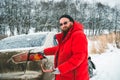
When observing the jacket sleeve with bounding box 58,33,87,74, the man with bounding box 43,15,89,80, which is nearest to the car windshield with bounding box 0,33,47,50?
the man with bounding box 43,15,89,80

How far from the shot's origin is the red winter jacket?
346 cm

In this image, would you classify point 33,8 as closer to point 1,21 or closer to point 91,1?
point 1,21

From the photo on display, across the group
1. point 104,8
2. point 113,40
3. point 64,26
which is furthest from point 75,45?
point 104,8

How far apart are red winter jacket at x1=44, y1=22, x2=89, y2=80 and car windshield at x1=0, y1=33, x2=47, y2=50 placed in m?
1.22

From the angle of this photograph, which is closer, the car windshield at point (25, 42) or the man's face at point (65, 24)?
the man's face at point (65, 24)

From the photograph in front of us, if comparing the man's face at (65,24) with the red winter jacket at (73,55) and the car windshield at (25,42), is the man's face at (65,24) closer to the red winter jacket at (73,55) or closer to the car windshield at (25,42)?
the red winter jacket at (73,55)

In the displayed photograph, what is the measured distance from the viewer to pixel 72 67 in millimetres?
3455

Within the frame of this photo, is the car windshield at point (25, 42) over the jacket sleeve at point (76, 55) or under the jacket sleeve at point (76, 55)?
under

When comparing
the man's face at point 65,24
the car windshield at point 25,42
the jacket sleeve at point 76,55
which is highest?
the man's face at point 65,24

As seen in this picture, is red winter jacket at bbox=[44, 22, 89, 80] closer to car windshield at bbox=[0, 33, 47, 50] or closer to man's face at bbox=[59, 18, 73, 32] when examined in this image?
man's face at bbox=[59, 18, 73, 32]

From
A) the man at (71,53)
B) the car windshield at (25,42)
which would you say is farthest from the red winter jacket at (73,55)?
the car windshield at (25,42)

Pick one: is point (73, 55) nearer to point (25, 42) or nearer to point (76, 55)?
point (76, 55)

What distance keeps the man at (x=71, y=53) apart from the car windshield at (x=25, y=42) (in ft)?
3.86

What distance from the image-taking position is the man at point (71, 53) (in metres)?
3.46
